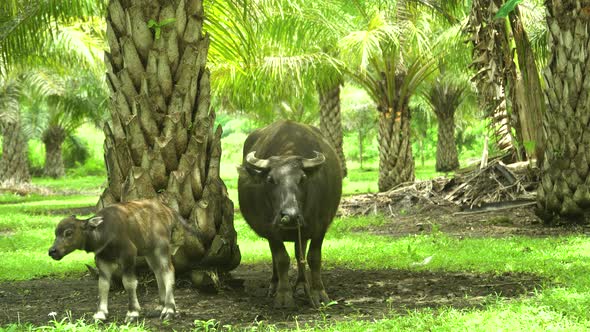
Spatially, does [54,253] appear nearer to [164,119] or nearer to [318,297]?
[164,119]

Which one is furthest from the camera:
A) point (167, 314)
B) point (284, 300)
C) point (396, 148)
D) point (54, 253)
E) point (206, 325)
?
point (396, 148)

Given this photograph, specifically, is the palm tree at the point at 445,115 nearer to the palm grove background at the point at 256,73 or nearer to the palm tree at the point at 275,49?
the palm grove background at the point at 256,73

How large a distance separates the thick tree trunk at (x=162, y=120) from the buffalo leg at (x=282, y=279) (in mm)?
870

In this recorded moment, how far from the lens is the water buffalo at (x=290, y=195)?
7070 millimetres

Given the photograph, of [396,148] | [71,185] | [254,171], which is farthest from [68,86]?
[254,171]

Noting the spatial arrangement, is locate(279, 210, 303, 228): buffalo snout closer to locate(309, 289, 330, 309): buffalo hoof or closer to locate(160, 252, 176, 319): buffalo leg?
locate(160, 252, 176, 319): buffalo leg

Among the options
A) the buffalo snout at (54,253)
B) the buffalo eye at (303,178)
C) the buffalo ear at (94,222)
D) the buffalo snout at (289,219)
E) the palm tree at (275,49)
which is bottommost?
the buffalo snout at (54,253)

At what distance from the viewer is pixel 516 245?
35.9 feet

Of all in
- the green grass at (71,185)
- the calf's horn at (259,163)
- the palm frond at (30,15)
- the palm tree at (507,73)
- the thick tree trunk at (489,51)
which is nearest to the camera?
the calf's horn at (259,163)

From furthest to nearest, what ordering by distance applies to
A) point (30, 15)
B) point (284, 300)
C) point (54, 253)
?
point (30, 15) < point (284, 300) < point (54, 253)

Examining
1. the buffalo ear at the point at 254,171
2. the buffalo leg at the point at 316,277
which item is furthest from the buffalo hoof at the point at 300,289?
the buffalo ear at the point at 254,171

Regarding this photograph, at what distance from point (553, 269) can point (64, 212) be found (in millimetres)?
14316

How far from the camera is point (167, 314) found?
6598 millimetres

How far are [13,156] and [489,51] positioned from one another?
20.9m
